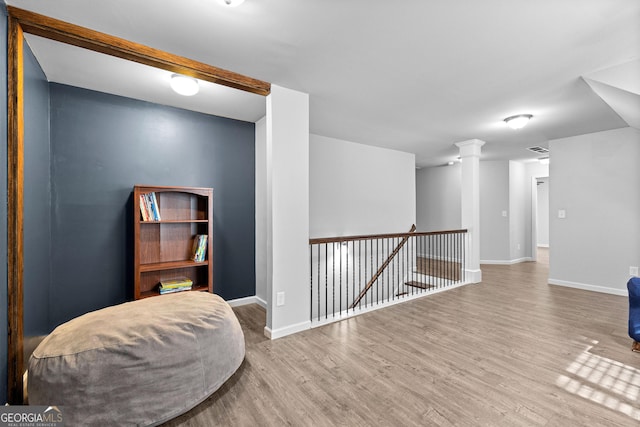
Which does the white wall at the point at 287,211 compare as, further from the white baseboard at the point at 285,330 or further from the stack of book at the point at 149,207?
the stack of book at the point at 149,207

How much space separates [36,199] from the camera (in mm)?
2248

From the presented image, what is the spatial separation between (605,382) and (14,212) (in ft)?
13.7

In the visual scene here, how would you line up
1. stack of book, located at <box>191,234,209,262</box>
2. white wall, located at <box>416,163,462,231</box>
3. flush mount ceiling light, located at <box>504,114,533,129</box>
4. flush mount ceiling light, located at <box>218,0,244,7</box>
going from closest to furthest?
flush mount ceiling light, located at <box>218,0,244,7</box> < stack of book, located at <box>191,234,209,262</box> < flush mount ceiling light, located at <box>504,114,533,129</box> < white wall, located at <box>416,163,462,231</box>

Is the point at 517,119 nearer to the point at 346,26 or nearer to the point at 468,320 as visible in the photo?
the point at 468,320

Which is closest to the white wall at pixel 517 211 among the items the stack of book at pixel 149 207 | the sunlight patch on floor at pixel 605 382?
the sunlight patch on floor at pixel 605 382

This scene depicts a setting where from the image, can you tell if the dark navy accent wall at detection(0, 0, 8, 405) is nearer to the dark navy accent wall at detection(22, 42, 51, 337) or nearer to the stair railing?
the dark navy accent wall at detection(22, 42, 51, 337)

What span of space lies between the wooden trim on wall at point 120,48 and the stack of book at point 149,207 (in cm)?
131

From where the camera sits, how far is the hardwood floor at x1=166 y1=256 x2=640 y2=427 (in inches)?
64.9

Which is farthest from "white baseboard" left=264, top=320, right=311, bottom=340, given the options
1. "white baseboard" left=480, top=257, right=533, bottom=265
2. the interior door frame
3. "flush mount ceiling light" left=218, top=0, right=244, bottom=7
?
"white baseboard" left=480, top=257, right=533, bottom=265

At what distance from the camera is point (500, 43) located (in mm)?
2082

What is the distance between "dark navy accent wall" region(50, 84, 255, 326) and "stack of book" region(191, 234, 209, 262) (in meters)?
0.33

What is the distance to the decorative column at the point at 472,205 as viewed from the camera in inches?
189

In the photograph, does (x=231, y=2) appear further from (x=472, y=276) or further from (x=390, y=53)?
(x=472, y=276)

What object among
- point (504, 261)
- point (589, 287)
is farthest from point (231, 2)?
point (504, 261)
